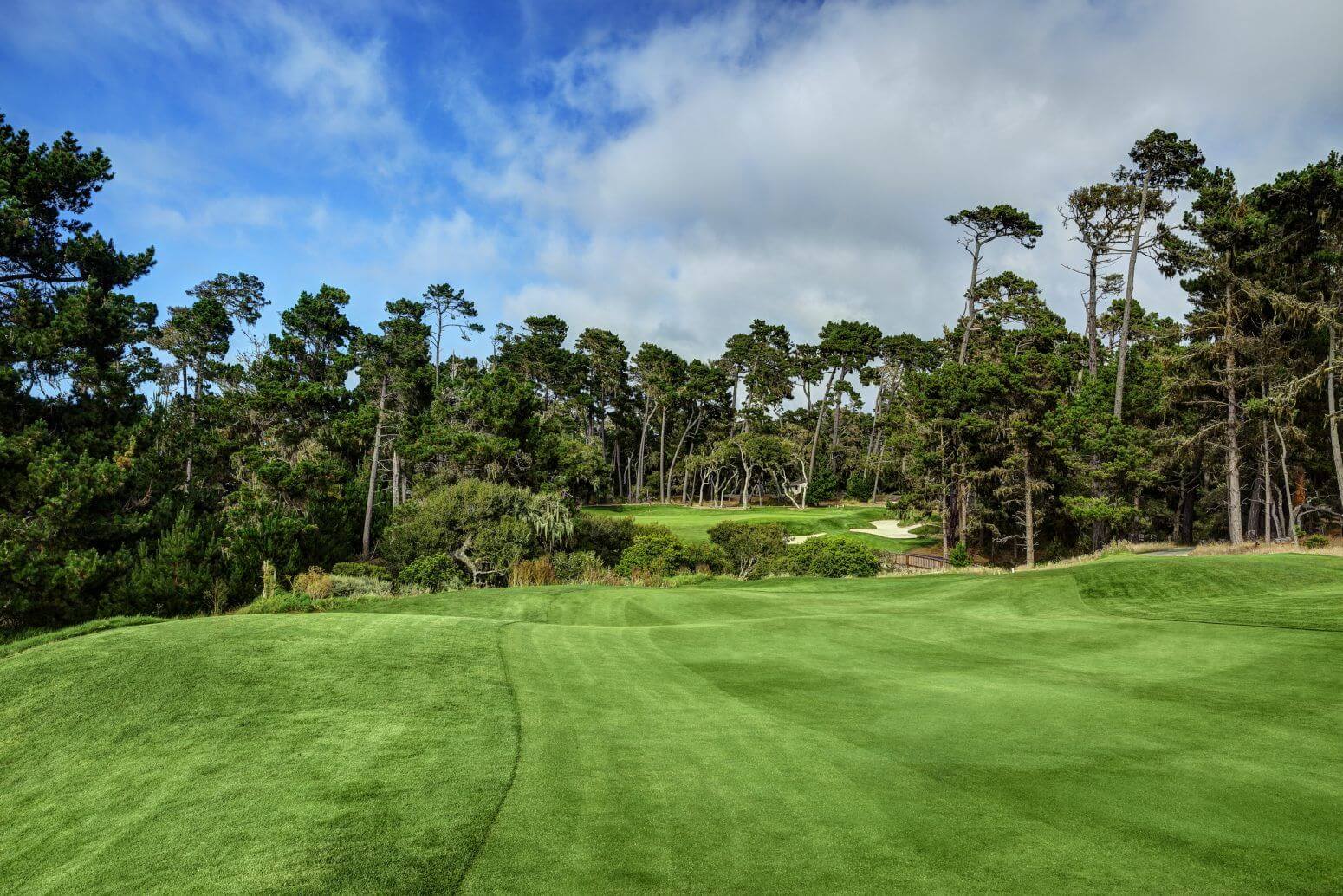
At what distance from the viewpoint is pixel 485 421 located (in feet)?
115

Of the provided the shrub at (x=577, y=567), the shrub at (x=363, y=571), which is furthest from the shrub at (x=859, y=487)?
the shrub at (x=363, y=571)

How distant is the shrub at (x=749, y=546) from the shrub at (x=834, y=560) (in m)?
1.66

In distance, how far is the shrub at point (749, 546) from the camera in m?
31.1

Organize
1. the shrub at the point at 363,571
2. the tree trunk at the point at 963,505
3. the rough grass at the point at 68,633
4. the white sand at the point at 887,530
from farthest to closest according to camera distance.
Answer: the white sand at the point at 887,530, the tree trunk at the point at 963,505, the shrub at the point at 363,571, the rough grass at the point at 68,633

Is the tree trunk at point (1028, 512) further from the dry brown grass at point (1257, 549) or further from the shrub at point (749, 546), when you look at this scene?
the shrub at point (749, 546)

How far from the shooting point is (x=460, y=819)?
4199 mm

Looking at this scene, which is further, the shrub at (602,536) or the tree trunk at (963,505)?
the tree trunk at (963,505)

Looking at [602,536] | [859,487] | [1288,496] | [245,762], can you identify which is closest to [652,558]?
[602,536]

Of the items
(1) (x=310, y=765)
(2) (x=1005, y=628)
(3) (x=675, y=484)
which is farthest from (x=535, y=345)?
(1) (x=310, y=765)

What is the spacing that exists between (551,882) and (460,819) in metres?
1.03

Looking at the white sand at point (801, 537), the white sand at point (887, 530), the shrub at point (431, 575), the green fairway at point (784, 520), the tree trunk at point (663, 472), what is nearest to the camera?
the shrub at point (431, 575)

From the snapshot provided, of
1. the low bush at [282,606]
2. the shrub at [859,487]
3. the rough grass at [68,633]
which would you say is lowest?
the low bush at [282,606]

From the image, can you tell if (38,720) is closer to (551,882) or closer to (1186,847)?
(551,882)

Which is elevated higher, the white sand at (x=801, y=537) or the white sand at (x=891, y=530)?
the white sand at (x=891, y=530)
